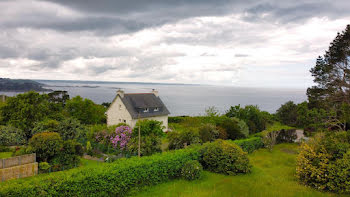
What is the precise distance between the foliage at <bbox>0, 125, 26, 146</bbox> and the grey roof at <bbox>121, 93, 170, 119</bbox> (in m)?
15.7

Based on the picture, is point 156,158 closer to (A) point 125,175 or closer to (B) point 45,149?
(A) point 125,175

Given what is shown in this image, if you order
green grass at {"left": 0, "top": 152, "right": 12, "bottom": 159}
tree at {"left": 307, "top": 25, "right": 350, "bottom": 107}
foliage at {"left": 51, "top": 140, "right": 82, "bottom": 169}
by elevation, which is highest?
tree at {"left": 307, "top": 25, "right": 350, "bottom": 107}

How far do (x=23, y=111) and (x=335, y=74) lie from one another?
170ft

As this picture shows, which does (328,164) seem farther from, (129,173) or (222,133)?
(222,133)

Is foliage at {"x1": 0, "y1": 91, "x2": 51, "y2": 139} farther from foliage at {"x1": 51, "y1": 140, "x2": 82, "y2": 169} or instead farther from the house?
foliage at {"x1": 51, "y1": 140, "x2": 82, "y2": 169}

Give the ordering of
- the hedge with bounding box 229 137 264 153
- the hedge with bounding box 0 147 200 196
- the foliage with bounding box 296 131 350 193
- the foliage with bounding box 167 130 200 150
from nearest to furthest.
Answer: the hedge with bounding box 0 147 200 196 < the foliage with bounding box 296 131 350 193 < the foliage with bounding box 167 130 200 150 < the hedge with bounding box 229 137 264 153

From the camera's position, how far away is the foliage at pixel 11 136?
87.0 ft

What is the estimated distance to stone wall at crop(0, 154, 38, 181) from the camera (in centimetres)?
1636

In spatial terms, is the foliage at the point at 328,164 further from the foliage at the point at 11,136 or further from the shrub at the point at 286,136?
the foliage at the point at 11,136

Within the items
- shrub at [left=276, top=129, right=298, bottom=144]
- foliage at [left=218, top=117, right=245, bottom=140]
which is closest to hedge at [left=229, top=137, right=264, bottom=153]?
foliage at [left=218, top=117, right=245, bottom=140]

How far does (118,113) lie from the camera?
3947 centimetres

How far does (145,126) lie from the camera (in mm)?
23938

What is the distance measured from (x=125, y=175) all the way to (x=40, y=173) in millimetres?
10215

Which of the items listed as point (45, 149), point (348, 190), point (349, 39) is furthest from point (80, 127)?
point (349, 39)
